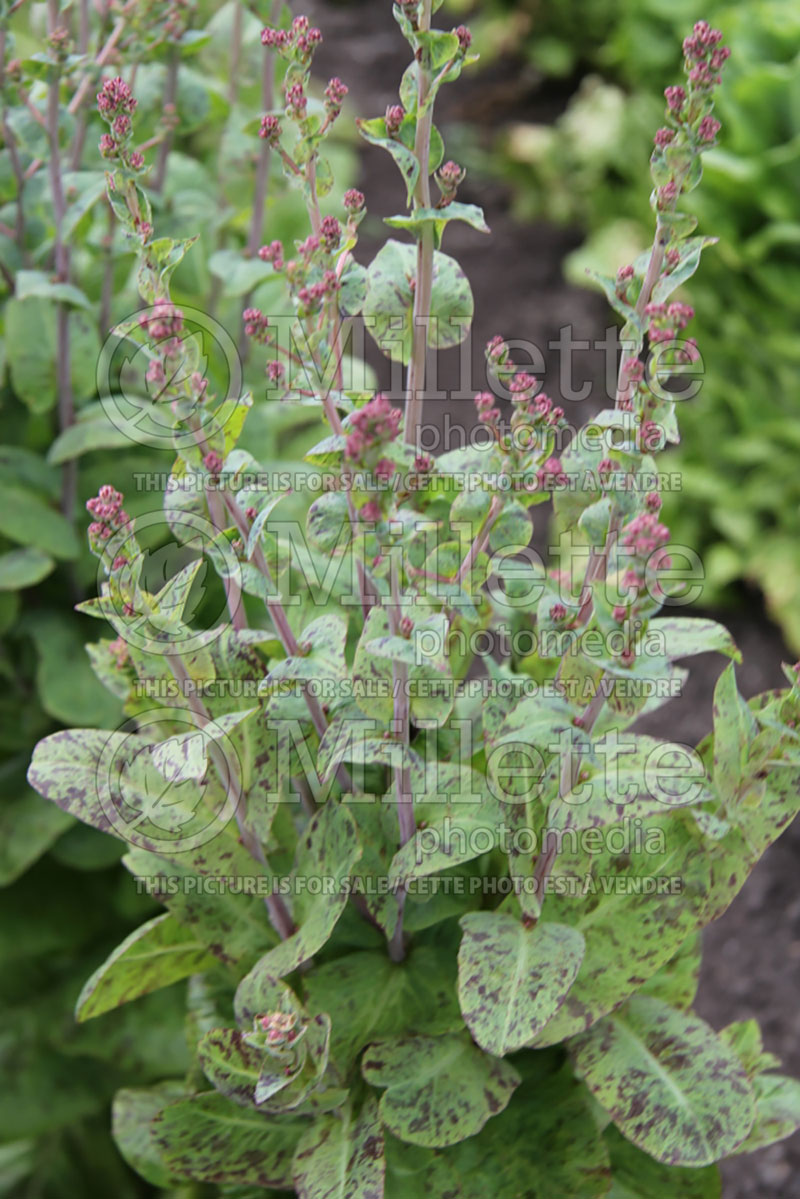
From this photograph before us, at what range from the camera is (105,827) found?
2.64ft

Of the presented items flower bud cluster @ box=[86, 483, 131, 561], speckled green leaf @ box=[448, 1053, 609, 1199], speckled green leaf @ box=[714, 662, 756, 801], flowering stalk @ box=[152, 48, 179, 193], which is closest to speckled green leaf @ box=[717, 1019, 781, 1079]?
speckled green leaf @ box=[448, 1053, 609, 1199]

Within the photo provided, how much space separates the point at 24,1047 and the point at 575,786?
2.98ft

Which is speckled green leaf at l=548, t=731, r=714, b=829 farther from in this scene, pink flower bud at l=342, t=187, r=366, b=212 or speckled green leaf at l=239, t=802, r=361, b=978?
pink flower bud at l=342, t=187, r=366, b=212

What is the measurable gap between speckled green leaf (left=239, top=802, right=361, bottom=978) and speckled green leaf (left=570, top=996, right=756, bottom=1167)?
204mm

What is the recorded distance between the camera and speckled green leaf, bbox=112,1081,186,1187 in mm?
947

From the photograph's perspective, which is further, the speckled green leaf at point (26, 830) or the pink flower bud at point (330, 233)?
the speckled green leaf at point (26, 830)

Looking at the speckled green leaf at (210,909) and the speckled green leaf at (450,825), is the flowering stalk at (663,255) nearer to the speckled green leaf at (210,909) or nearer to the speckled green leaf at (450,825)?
the speckled green leaf at (450,825)

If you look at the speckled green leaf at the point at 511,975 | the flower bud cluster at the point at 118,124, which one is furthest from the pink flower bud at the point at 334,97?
the speckled green leaf at the point at 511,975

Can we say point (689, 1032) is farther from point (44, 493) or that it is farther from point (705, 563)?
point (705, 563)

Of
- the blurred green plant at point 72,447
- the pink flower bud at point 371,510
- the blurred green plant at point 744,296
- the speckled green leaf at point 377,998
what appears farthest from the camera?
the blurred green plant at point 744,296

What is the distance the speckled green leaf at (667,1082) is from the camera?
29.5 inches

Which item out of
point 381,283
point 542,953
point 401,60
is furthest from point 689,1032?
point 401,60

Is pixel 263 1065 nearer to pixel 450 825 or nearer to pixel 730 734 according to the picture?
pixel 450 825

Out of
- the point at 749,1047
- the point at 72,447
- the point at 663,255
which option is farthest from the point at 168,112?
the point at 749,1047
